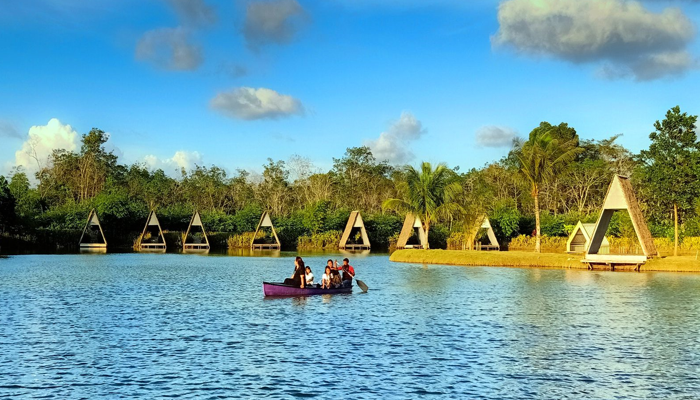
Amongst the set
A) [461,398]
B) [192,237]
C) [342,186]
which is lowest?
[461,398]

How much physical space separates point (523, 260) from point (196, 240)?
120 feet

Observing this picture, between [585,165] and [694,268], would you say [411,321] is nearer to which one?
[694,268]

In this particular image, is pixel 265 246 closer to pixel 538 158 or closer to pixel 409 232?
pixel 409 232

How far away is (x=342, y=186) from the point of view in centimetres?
8538

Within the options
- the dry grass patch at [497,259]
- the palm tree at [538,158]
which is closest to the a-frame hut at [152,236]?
the dry grass patch at [497,259]

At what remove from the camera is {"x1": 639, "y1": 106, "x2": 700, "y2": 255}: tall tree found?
4175 cm

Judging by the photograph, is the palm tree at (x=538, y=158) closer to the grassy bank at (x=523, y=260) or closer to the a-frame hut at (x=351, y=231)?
the grassy bank at (x=523, y=260)

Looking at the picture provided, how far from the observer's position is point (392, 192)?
8306cm

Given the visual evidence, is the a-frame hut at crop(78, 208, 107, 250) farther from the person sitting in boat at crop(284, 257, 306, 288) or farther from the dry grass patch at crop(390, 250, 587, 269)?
the person sitting in boat at crop(284, 257, 306, 288)

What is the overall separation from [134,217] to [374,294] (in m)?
44.9

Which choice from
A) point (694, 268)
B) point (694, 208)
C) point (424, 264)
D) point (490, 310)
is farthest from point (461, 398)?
point (694, 208)

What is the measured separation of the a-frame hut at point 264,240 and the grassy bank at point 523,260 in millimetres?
20326

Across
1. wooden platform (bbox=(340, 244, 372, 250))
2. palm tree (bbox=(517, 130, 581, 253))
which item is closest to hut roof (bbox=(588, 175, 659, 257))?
palm tree (bbox=(517, 130, 581, 253))

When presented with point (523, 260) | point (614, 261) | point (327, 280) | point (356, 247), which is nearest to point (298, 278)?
point (327, 280)
